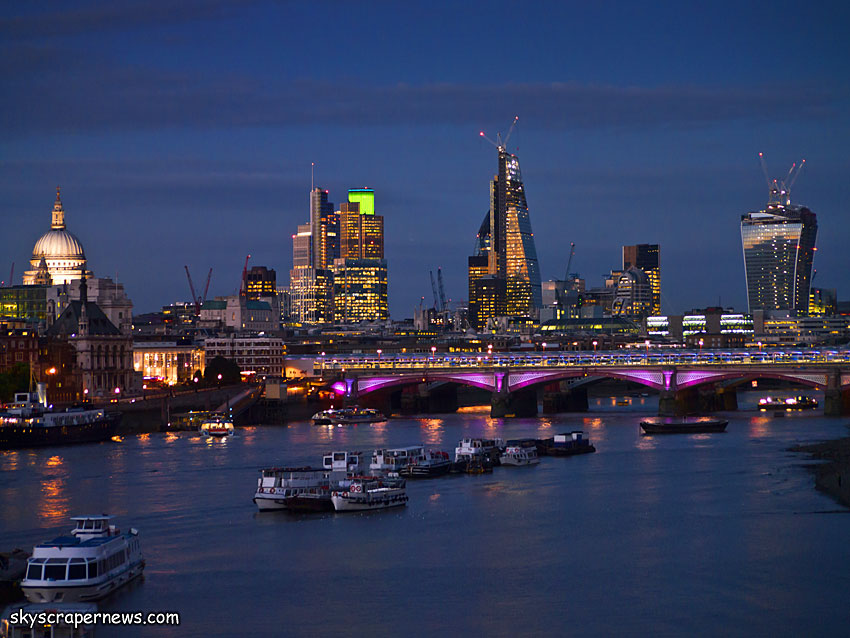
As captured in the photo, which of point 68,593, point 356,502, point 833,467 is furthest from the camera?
point 833,467

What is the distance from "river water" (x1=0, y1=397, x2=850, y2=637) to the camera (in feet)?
117

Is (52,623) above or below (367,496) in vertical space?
below

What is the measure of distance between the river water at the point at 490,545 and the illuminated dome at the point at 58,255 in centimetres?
11016

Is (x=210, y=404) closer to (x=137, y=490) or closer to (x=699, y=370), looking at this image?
(x=699, y=370)

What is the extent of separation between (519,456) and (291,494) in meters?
17.1

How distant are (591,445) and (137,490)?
2533 cm

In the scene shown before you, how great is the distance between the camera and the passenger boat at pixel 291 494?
52.5m

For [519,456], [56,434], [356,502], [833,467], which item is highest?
[56,434]

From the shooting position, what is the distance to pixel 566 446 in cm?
7125

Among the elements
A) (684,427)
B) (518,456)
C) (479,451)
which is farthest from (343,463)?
(684,427)

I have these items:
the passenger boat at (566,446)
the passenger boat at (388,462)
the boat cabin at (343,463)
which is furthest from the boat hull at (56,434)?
the passenger boat at (566,446)

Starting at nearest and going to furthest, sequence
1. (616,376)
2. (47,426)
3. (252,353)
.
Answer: (47,426)
(616,376)
(252,353)

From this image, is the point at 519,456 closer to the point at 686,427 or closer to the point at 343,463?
the point at 343,463

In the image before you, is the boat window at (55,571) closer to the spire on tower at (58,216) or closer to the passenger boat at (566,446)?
the passenger boat at (566,446)
